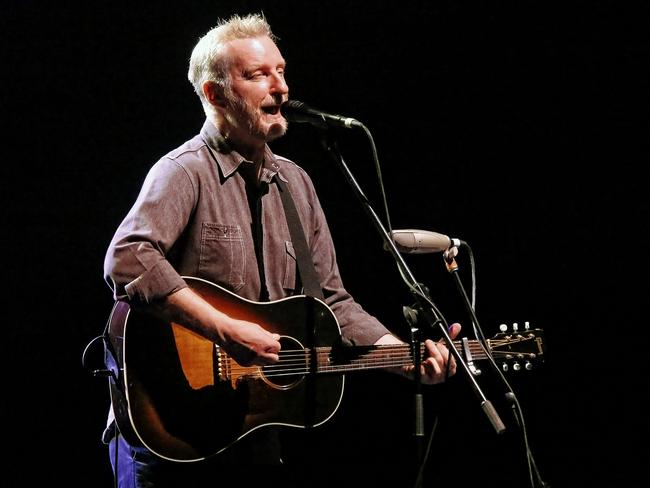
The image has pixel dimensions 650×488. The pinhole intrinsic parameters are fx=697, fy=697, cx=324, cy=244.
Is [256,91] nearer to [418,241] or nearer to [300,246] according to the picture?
[300,246]

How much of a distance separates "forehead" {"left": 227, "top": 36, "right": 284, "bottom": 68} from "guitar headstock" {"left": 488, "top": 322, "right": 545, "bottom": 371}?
1.39 metres

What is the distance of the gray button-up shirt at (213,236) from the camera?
2.08m

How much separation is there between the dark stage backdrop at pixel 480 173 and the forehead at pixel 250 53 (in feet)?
3.97

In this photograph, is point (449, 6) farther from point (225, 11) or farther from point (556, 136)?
point (225, 11)

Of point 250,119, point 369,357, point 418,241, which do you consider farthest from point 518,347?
point 250,119

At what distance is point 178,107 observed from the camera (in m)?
3.65

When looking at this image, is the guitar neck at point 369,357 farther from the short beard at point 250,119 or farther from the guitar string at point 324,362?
the short beard at point 250,119

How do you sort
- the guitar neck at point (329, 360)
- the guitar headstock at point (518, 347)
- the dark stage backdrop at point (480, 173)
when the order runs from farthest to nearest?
the dark stage backdrop at point (480, 173) < the guitar headstock at point (518, 347) < the guitar neck at point (329, 360)

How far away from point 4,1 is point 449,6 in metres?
2.42

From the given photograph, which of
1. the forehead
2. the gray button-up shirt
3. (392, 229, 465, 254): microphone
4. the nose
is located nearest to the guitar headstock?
the gray button-up shirt

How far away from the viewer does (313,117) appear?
83.3 inches

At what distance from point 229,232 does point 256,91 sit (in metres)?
0.52

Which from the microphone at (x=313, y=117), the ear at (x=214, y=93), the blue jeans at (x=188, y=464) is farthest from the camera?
the ear at (x=214, y=93)

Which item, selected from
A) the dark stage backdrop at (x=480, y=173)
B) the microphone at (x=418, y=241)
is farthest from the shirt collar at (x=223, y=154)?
the dark stage backdrop at (x=480, y=173)
